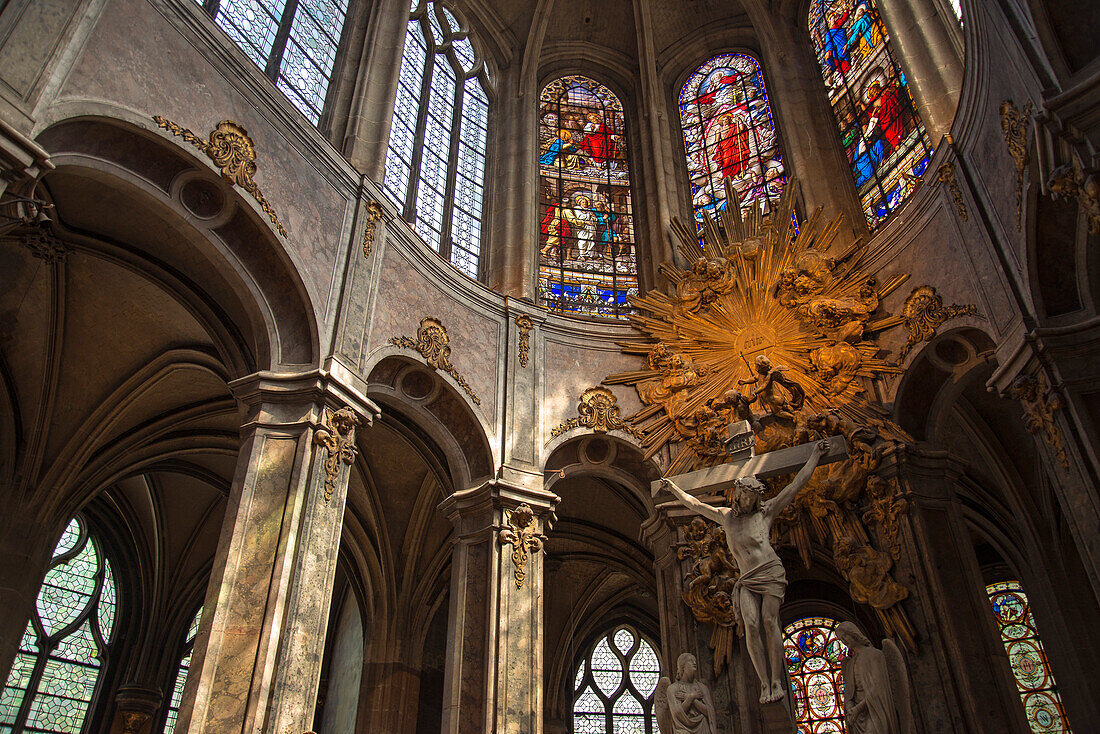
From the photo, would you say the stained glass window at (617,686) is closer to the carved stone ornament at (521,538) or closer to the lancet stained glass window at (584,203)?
the carved stone ornament at (521,538)

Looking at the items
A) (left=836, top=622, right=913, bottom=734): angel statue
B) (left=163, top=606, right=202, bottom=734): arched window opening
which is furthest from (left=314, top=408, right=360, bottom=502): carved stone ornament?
(left=163, top=606, right=202, bottom=734): arched window opening

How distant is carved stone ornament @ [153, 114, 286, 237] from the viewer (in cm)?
805

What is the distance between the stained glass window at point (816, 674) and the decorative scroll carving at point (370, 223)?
8181 mm

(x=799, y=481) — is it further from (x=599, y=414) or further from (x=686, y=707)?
(x=599, y=414)

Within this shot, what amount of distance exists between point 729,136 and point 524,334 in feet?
20.0

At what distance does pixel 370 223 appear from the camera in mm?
9984

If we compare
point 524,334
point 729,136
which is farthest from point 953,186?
point 729,136

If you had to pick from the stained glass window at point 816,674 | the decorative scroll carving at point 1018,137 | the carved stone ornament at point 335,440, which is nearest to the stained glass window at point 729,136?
the decorative scroll carving at point 1018,137

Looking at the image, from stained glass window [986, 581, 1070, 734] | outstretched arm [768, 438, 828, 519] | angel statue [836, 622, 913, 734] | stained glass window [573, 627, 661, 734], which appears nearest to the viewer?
angel statue [836, 622, 913, 734]

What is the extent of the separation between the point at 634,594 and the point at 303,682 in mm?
9977

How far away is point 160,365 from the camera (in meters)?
11.0

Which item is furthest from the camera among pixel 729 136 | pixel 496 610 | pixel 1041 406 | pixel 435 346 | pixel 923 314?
pixel 729 136

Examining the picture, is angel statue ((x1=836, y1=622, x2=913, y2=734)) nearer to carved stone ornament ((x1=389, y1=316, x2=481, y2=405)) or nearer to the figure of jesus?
the figure of jesus

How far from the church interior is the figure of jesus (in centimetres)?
4
